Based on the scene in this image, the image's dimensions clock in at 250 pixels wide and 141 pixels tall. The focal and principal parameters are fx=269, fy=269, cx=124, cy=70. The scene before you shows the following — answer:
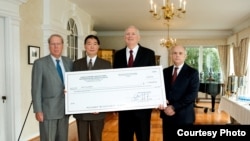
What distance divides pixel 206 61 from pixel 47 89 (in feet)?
29.9

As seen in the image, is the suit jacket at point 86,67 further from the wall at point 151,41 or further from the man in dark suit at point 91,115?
the wall at point 151,41

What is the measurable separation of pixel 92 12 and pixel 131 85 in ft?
15.8

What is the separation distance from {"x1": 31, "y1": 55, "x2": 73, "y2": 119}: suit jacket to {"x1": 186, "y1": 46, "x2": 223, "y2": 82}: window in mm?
8820

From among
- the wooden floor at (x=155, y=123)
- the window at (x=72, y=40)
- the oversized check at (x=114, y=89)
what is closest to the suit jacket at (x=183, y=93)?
the oversized check at (x=114, y=89)

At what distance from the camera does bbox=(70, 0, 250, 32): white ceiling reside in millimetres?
5867

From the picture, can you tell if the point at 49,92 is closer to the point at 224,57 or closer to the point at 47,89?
the point at 47,89

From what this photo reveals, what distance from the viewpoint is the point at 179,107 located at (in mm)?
2498

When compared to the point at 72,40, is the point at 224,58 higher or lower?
lower

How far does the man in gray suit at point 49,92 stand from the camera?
8.14ft

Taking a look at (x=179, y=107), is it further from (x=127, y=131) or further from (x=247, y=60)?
(x=247, y=60)

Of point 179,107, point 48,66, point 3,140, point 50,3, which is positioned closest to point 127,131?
point 179,107

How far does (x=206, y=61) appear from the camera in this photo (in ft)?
35.1

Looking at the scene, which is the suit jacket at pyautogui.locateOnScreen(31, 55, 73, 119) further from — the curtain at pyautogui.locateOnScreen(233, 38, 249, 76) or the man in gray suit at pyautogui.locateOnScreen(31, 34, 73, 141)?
the curtain at pyautogui.locateOnScreen(233, 38, 249, 76)

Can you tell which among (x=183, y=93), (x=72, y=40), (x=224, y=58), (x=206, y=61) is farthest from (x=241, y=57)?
(x=183, y=93)
